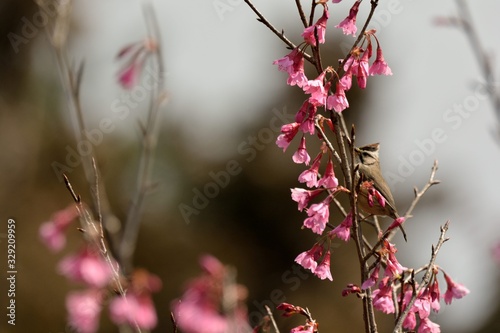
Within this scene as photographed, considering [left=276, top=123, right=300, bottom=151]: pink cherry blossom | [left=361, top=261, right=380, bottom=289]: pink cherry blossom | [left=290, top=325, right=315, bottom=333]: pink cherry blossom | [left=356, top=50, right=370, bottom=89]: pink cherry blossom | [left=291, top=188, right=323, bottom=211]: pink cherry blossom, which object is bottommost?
[left=290, top=325, right=315, bottom=333]: pink cherry blossom

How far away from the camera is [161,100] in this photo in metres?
3.34

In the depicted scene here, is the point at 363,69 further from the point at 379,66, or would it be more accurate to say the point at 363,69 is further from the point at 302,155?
the point at 302,155

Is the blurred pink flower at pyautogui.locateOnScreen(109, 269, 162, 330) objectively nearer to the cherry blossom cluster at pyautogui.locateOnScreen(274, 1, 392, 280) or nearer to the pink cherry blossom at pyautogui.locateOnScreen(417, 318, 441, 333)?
the cherry blossom cluster at pyautogui.locateOnScreen(274, 1, 392, 280)

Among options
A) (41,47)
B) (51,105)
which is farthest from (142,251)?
(41,47)

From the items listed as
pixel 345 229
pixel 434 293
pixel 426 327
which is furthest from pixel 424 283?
pixel 345 229

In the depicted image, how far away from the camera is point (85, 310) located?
11.3 ft

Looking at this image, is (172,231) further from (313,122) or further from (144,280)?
(313,122)

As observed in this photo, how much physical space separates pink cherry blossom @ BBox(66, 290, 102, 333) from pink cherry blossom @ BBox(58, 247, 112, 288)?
0.22 ft

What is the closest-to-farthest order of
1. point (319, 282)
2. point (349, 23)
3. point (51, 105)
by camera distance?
point (349, 23), point (319, 282), point (51, 105)

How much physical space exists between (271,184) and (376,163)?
13125mm

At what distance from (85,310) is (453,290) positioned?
6.21 feet

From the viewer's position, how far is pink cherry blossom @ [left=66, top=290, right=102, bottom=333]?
134 inches

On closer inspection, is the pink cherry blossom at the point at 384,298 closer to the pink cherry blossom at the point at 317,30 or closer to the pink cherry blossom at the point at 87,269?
the pink cherry blossom at the point at 317,30

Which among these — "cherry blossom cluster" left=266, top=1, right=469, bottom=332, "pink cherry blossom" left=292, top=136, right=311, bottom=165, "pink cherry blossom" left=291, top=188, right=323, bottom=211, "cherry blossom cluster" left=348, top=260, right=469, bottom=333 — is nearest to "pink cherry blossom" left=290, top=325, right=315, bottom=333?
"cherry blossom cluster" left=266, top=1, right=469, bottom=332
